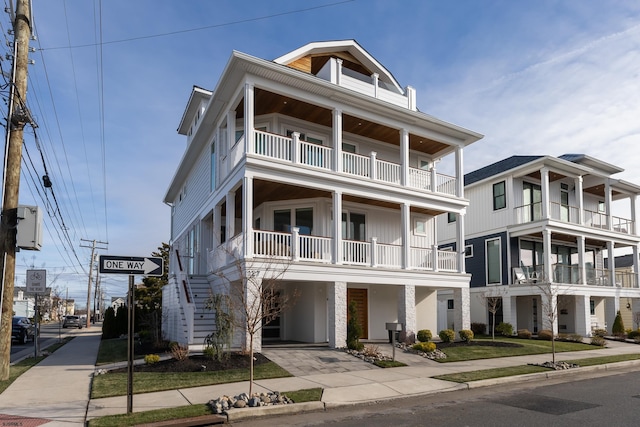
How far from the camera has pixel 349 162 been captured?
1897cm

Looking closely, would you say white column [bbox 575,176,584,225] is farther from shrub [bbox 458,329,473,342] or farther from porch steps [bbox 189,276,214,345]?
porch steps [bbox 189,276,214,345]

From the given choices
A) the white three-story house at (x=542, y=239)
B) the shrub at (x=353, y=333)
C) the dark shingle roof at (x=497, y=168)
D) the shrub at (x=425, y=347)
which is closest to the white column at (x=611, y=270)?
the white three-story house at (x=542, y=239)

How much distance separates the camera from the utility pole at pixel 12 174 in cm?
1246

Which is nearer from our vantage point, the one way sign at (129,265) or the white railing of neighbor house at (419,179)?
the one way sign at (129,265)

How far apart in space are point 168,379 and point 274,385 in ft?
8.13

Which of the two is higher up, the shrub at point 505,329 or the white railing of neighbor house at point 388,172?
the white railing of neighbor house at point 388,172

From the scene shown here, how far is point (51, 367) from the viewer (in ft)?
48.9

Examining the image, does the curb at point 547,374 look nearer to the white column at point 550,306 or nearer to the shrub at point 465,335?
the white column at point 550,306

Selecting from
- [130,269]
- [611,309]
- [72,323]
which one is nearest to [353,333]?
[130,269]

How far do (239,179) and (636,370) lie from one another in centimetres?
1344

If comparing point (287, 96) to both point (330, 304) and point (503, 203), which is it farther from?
point (503, 203)

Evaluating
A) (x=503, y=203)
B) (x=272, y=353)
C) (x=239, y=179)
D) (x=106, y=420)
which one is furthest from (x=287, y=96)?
(x=503, y=203)

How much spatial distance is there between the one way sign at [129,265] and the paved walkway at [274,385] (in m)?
2.43

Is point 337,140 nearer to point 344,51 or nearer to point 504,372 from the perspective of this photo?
point 344,51
